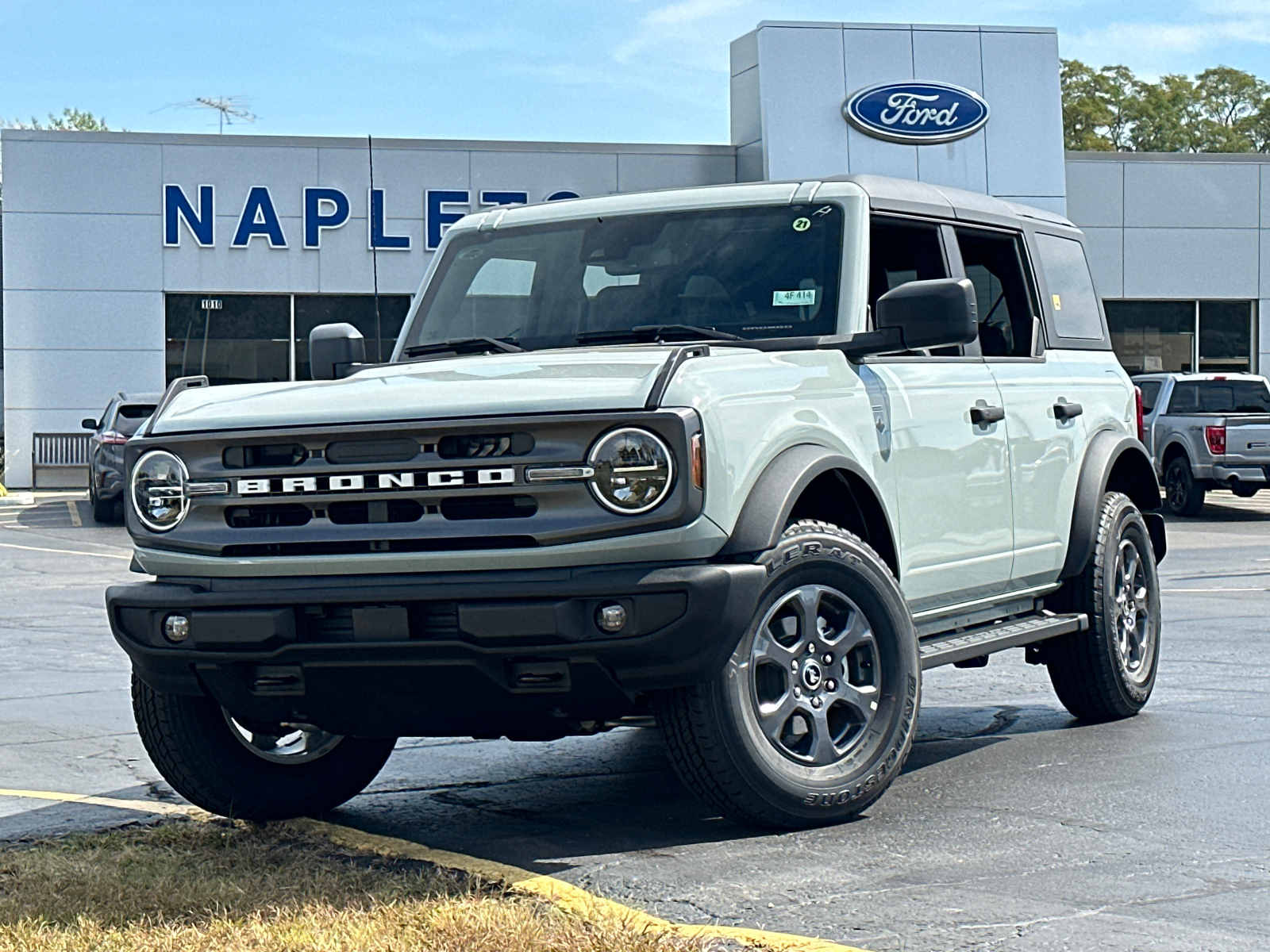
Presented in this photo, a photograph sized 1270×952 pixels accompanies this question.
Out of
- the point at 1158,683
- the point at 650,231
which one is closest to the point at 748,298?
the point at 650,231

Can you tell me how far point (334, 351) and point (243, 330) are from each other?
2543cm

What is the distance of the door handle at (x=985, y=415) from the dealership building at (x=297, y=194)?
977 inches

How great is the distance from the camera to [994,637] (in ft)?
21.2

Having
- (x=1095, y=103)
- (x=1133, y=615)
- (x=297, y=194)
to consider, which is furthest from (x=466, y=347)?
(x=1095, y=103)

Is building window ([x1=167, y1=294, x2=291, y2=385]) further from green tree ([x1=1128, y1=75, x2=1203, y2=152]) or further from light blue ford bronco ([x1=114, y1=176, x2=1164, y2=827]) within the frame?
green tree ([x1=1128, y1=75, x2=1203, y2=152])

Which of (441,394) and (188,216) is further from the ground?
(188,216)

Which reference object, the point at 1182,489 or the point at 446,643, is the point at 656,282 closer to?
the point at 446,643

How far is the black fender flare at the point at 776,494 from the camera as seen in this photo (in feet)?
16.1

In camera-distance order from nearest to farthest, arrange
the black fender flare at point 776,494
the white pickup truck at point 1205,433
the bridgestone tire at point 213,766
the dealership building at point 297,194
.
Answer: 1. the black fender flare at point 776,494
2. the bridgestone tire at point 213,766
3. the white pickup truck at point 1205,433
4. the dealership building at point 297,194

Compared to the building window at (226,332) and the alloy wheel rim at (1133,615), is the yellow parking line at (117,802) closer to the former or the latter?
the alloy wheel rim at (1133,615)

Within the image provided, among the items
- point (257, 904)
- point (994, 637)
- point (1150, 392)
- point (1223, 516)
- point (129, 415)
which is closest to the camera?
point (257, 904)

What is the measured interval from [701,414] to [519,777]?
7.31ft

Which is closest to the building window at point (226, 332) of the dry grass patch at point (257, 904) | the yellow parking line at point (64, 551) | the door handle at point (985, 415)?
the yellow parking line at point (64, 551)

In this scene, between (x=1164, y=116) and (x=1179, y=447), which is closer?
(x=1179, y=447)
